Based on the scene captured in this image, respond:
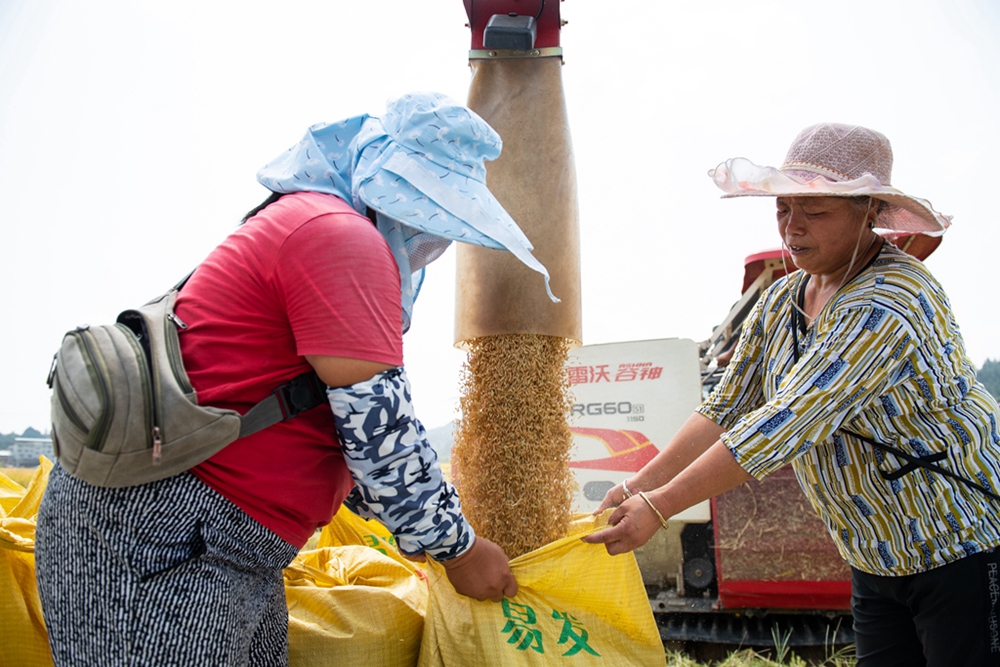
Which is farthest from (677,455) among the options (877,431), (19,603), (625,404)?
(625,404)

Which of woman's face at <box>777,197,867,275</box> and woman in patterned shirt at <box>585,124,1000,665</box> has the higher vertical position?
woman's face at <box>777,197,867,275</box>

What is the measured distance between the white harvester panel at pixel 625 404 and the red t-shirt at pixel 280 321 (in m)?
3.96

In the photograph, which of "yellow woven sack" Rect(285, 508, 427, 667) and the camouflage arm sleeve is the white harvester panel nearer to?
"yellow woven sack" Rect(285, 508, 427, 667)

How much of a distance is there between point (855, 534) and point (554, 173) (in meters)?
1.28

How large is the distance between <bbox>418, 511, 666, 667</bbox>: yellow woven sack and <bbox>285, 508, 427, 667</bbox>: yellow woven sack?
0.27 ft

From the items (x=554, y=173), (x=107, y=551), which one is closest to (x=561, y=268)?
(x=554, y=173)

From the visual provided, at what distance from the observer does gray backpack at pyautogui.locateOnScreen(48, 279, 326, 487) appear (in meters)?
1.12

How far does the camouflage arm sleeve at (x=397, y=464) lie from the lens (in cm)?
127

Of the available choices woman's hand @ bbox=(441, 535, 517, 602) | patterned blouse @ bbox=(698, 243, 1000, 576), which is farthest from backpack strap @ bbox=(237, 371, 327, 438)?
patterned blouse @ bbox=(698, 243, 1000, 576)

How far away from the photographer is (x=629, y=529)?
1735mm

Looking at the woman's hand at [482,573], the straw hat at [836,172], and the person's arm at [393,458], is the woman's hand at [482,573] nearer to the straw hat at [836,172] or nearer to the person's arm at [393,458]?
the person's arm at [393,458]

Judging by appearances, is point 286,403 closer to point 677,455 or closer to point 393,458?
point 393,458

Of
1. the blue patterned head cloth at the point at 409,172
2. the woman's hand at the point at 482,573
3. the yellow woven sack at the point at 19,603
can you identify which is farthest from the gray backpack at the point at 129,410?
the yellow woven sack at the point at 19,603

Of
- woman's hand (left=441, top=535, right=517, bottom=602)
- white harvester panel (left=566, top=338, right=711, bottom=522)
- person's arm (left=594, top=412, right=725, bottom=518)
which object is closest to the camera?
woman's hand (left=441, top=535, right=517, bottom=602)
